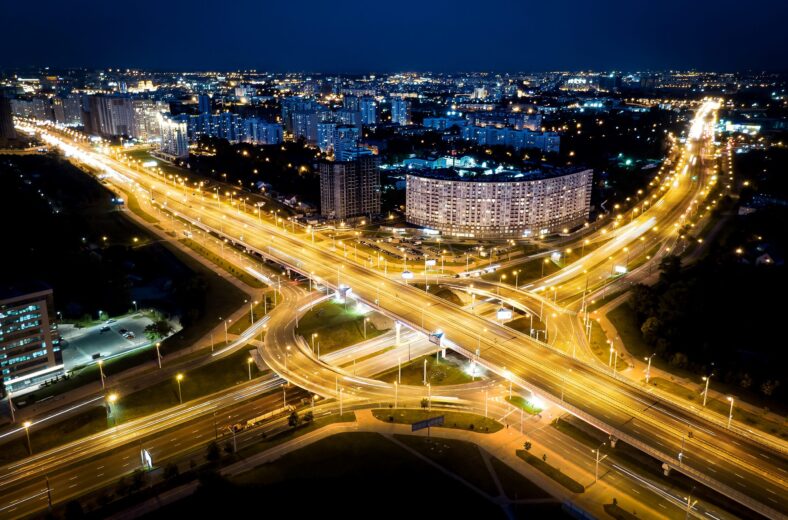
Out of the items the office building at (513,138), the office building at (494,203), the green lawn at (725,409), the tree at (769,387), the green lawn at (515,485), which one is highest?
the office building at (513,138)

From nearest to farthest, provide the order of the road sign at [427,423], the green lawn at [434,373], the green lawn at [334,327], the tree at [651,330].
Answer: the road sign at [427,423], the green lawn at [434,373], the tree at [651,330], the green lawn at [334,327]

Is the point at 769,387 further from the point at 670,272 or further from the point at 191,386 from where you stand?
the point at 191,386

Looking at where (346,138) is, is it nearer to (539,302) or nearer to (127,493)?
(539,302)

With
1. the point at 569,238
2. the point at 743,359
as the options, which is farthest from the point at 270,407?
the point at 569,238

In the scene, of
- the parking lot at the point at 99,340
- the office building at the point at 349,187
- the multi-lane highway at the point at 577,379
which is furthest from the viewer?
the office building at the point at 349,187

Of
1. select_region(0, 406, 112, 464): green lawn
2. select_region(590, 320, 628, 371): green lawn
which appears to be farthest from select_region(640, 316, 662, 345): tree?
select_region(0, 406, 112, 464): green lawn

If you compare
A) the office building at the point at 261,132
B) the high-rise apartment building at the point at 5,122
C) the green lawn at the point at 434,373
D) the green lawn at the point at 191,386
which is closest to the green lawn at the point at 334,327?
the green lawn at the point at 434,373

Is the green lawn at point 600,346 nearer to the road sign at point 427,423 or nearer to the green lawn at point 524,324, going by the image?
the green lawn at point 524,324
